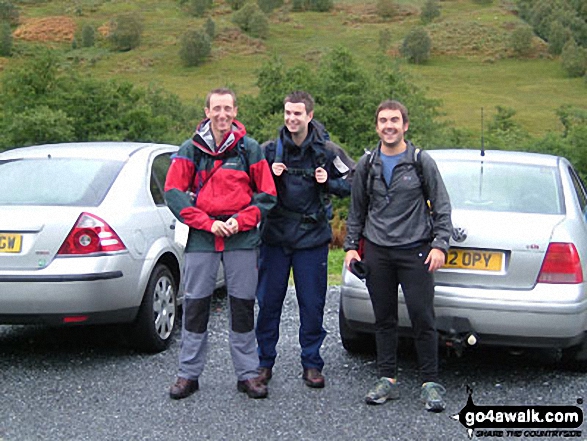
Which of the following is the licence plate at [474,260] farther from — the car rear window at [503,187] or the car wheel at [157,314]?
the car wheel at [157,314]

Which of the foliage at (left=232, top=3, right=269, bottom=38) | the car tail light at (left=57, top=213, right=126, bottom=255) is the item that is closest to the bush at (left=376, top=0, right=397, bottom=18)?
the foliage at (left=232, top=3, right=269, bottom=38)

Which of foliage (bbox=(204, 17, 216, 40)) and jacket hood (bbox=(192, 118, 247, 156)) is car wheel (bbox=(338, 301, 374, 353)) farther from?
foliage (bbox=(204, 17, 216, 40))

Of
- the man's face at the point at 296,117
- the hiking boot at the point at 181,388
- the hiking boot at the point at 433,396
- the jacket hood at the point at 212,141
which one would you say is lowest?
the hiking boot at the point at 181,388

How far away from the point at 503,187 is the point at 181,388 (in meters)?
2.52

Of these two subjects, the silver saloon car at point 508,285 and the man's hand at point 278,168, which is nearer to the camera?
the silver saloon car at point 508,285

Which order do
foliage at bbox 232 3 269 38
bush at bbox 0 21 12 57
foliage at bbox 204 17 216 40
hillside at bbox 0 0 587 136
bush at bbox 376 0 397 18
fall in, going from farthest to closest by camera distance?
1. bush at bbox 376 0 397 18
2. foliage at bbox 232 3 269 38
3. foliage at bbox 204 17 216 40
4. bush at bbox 0 21 12 57
5. hillside at bbox 0 0 587 136

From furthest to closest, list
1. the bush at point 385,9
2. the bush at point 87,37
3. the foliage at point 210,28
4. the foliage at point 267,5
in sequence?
the foliage at point 267,5 < the bush at point 385,9 < the foliage at point 210,28 < the bush at point 87,37

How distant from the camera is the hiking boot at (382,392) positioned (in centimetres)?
467

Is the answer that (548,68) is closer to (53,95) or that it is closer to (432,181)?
(53,95)

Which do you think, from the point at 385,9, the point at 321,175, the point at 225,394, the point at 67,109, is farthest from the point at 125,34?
the point at 225,394

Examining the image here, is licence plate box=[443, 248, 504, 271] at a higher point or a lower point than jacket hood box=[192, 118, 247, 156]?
lower

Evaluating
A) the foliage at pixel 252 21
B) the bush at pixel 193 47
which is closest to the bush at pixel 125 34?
the bush at pixel 193 47

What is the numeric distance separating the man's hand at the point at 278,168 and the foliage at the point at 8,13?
122925 mm

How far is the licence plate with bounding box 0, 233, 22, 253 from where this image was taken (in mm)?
5129
